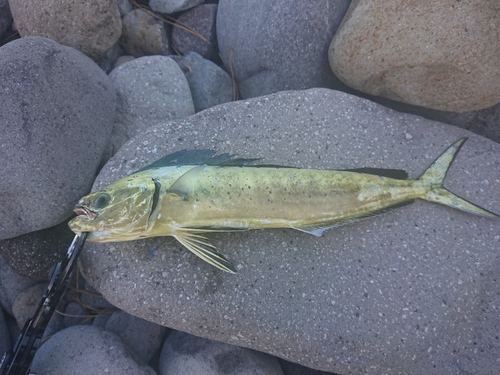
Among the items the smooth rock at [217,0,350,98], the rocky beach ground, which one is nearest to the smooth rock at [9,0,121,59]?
the rocky beach ground

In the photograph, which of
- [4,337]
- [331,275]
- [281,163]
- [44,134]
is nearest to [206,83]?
[281,163]

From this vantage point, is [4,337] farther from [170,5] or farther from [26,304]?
[170,5]

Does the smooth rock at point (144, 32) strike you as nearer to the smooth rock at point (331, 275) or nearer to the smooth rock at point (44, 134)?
the smooth rock at point (44, 134)

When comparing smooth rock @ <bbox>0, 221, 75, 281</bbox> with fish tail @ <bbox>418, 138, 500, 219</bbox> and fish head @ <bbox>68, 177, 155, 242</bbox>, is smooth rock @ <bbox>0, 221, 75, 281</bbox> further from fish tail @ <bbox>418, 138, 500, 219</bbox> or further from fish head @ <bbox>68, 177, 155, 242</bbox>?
fish tail @ <bbox>418, 138, 500, 219</bbox>

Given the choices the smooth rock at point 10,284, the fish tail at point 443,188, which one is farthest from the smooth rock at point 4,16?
the fish tail at point 443,188

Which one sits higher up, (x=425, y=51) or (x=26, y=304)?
(x=425, y=51)
